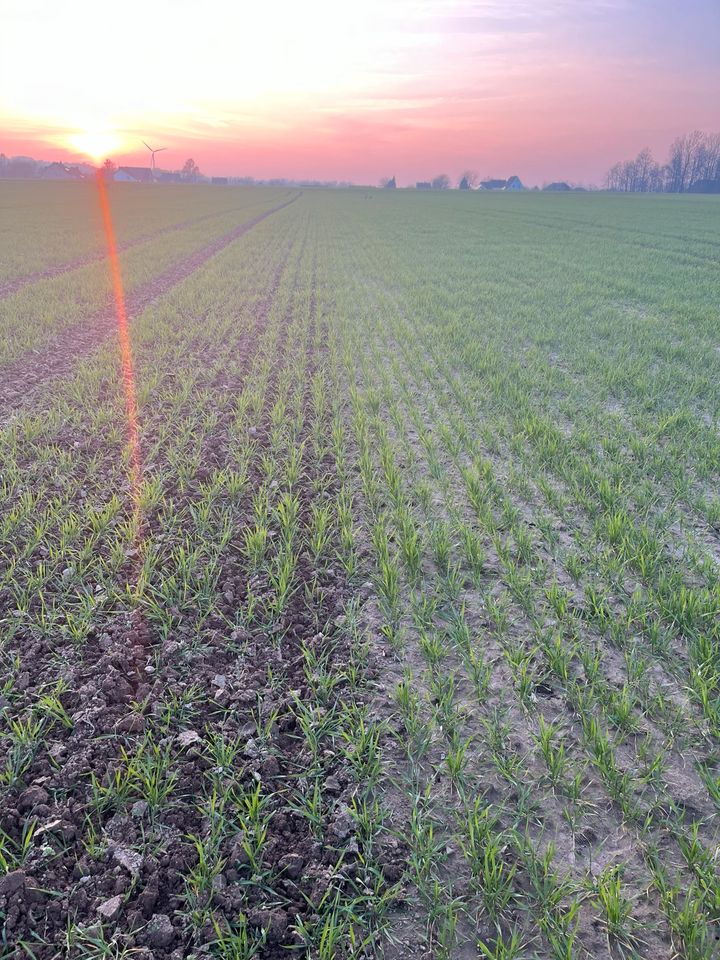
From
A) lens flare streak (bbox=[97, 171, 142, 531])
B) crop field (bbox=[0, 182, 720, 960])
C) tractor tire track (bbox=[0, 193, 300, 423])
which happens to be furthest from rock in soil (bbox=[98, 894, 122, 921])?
tractor tire track (bbox=[0, 193, 300, 423])

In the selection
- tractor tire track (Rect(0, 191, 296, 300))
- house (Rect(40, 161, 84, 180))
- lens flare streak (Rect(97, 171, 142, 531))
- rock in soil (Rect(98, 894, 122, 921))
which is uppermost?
house (Rect(40, 161, 84, 180))

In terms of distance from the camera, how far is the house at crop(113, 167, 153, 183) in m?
143

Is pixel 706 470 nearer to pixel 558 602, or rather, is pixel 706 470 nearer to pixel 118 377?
pixel 558 602

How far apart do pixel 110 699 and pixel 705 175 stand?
181m

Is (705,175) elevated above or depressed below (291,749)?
above

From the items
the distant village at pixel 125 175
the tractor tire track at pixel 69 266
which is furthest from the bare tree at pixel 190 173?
the tractor tire track at pixel 69 266

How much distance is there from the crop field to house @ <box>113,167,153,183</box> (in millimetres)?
160535

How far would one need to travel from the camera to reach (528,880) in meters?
2.53

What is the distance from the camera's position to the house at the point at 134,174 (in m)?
143

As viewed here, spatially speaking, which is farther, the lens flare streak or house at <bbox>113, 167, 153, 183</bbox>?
house at <bbox>113, 167, 153, 183</bbox>

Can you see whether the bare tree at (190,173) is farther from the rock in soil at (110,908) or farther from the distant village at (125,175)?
the rock in soil at (110,908)

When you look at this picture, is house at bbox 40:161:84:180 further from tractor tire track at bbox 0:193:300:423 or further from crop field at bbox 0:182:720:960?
crop field at bbox 0:182:720:960

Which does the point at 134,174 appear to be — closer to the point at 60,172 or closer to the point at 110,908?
the point at 60,172

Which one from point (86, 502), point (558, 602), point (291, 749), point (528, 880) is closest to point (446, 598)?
point (558, 602)
